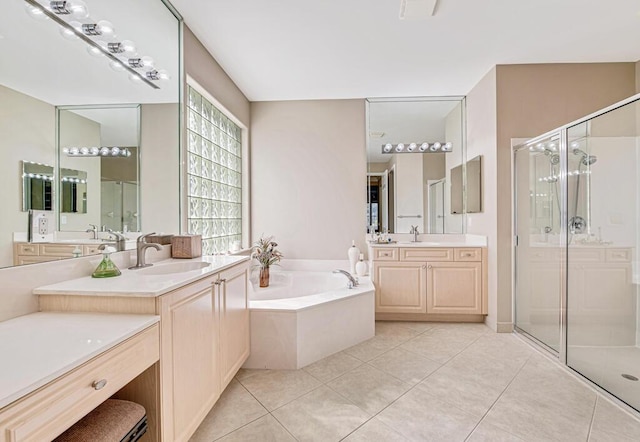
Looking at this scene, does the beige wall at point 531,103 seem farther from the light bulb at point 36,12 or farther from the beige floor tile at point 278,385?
the light bulb at point 36,12

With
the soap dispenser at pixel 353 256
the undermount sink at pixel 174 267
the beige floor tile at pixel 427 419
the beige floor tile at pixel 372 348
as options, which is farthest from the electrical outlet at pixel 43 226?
the soap dispenser at pixel 353 256

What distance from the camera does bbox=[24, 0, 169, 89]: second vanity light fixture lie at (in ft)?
4.31

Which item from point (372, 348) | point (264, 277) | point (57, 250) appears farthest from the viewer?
point (264, 277)

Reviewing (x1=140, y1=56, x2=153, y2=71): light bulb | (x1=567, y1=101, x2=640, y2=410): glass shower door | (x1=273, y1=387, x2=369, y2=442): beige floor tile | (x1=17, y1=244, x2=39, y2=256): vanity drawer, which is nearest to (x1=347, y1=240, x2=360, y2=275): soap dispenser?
(x1=273, y1=387, x2=369, y2=442): beige floor tile

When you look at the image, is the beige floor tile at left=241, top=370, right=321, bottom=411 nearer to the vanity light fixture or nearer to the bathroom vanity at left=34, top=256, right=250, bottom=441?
the bathroom vanity at left=34, top=256, right=250, bottom=441

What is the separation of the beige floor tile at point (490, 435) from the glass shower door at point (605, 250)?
36.6 inches

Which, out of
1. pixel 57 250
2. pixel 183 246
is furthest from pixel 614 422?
pixel 57 250

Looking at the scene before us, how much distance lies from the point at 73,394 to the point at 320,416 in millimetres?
1317

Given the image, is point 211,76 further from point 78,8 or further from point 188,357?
point 188,357

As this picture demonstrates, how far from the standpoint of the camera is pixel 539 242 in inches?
104

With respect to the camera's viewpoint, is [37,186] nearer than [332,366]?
Yes

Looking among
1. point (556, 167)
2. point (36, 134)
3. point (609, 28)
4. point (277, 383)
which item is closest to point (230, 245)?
point (277, 383)

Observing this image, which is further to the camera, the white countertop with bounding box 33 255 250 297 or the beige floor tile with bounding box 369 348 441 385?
the beige floor tile with bounding box 369 348 441 385

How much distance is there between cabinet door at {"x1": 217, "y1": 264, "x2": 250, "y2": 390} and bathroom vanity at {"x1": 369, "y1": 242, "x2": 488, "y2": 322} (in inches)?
62.1
